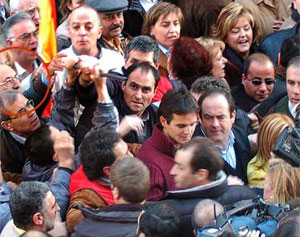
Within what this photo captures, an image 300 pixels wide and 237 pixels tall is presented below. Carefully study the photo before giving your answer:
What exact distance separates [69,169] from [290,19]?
317 centimetres

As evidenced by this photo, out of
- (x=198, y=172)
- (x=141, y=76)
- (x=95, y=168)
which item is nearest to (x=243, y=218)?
(x=198, y=172)

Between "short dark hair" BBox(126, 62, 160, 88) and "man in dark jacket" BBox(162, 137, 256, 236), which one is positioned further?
"short dark hair" BBox(126, 62, 160, 88)

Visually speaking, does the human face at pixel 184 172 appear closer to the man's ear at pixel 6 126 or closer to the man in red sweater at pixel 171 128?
the man in red sweater at pixel 171 128

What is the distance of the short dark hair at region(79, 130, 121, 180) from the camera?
6.43 m

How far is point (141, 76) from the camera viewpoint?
732 cm

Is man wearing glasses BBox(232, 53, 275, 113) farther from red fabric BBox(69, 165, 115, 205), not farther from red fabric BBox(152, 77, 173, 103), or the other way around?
red fabric BBox(69, 165, 115, 205)

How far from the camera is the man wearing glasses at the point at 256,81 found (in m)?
8.15

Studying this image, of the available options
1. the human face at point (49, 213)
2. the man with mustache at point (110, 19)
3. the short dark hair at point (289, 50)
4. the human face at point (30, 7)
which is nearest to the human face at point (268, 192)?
the human face at point (49, 213)

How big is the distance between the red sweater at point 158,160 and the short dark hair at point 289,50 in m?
1.58

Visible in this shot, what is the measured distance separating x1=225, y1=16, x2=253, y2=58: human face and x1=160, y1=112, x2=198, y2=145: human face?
2.01 m

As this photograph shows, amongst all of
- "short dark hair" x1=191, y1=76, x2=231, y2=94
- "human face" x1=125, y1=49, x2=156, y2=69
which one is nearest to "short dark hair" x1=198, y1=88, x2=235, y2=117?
"short dark hair" x1=191, y1=76, x2=231, y2=94

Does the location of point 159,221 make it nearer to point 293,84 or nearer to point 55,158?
point 55,158

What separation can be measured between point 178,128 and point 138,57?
1.02 meters

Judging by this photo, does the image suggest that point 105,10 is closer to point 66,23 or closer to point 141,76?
point 66,23
